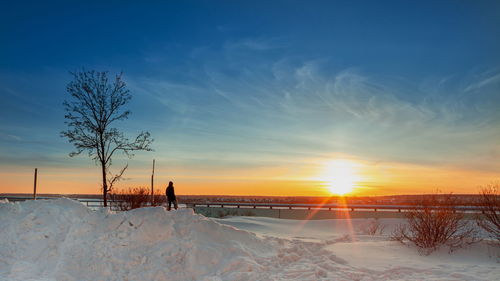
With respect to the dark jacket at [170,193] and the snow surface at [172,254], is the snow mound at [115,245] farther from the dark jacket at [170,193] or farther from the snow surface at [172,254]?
the dark jacket at [170,193]

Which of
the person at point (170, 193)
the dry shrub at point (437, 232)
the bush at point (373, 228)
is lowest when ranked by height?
the bush at point (373, 228)

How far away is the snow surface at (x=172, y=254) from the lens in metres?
12.0

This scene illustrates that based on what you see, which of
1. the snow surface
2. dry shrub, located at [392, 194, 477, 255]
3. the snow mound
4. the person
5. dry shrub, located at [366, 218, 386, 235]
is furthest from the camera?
dry shrub, located at [366, 218, 386, 235]

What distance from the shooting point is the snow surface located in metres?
12.0

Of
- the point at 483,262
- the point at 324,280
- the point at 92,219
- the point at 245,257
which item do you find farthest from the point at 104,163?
the point at 483,262

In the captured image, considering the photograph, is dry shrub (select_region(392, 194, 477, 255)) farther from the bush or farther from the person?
the person

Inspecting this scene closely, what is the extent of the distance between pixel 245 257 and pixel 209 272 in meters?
1.35

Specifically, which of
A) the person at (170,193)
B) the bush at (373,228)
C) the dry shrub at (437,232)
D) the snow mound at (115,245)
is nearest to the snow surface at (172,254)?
the snow mound at (115,245)

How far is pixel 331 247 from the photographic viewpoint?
15656 mm

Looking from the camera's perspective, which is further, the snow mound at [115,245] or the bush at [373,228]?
the bush at [373,228]

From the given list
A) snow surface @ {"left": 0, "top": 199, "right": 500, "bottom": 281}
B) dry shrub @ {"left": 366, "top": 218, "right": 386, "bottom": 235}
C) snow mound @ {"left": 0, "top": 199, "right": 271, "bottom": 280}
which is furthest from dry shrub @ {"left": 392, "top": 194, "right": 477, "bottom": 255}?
dry shrub @ {"left": 366, "top": 218, "right": 386, "bottom": 235}

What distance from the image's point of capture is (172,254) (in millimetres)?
Result: 12977

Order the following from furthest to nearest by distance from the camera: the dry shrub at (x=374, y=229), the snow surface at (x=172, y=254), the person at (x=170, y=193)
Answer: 1. the dry shrub at (x=374, y=229)
2. the person at (x=170, y=193)
3. the snow surface at (x=172, y=254)

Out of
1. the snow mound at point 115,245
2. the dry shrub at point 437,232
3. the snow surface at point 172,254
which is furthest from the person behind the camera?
the dry shrub at point 437,232
